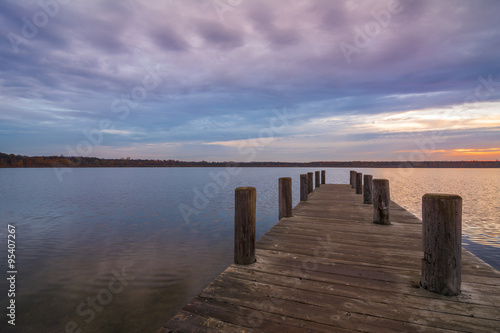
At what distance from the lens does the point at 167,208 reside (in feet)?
61.1

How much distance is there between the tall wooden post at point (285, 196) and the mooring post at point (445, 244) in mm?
4431

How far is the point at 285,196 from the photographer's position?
7.50 metres

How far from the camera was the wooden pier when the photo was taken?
2.44 meters

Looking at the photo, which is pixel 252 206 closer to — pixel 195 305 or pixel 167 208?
pixel 195 305

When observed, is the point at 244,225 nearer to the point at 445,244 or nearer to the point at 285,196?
the point at 445,244

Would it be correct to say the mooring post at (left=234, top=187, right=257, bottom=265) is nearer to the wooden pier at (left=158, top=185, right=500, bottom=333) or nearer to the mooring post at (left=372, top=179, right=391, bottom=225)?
the wooden pier at (left=158, top=185, right=500, bottom=333)

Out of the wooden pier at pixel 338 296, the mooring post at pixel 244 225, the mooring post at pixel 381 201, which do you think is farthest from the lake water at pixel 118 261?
the mooring post at pixel 381 201

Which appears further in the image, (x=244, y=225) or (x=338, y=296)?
(x=244, y=225)

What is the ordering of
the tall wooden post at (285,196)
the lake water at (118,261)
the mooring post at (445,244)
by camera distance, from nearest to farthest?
the mooring post at (445,244), the lake water at (118,261), the tall wooden post at (285,196)

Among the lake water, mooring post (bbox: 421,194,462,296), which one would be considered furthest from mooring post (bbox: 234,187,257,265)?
Result: the lake water

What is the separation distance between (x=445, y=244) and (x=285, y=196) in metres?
4.78

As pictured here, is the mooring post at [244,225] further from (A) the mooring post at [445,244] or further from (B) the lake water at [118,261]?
(B) the lake water at [118,261]

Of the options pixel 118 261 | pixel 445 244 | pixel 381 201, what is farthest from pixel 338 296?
pixel 118 261

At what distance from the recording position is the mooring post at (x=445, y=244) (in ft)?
9.44
